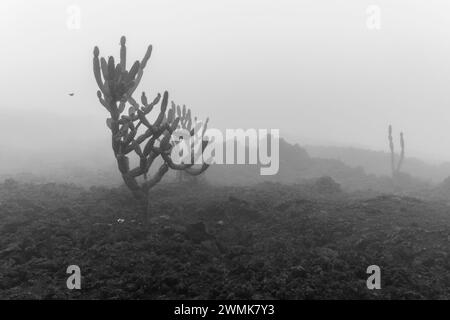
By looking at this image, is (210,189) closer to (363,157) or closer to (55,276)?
(55,276)

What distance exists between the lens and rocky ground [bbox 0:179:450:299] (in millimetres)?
6434

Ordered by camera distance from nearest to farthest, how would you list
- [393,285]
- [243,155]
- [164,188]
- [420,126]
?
1. [393,285]
2. [164,188]
3. [243,155]
4. [420,126]

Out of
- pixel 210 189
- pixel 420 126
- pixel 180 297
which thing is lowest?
pixel 180 297

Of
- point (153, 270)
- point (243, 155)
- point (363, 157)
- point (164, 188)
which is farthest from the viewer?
point (363, 157)

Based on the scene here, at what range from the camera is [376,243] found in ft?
27.9

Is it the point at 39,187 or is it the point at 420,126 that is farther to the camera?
the point at 420,126

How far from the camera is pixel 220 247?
8.42 meters

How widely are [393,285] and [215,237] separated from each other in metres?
4.10

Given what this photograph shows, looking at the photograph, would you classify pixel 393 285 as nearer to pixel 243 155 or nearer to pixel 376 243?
pixel 376 243

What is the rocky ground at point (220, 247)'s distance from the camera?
6434mm

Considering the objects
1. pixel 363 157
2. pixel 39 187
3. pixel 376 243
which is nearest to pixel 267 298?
pixel 376 243

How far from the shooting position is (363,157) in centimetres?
3525

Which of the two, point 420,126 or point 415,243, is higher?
point 420,126

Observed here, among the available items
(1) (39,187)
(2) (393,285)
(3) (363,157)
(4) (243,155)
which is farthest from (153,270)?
(3) (363,157)
